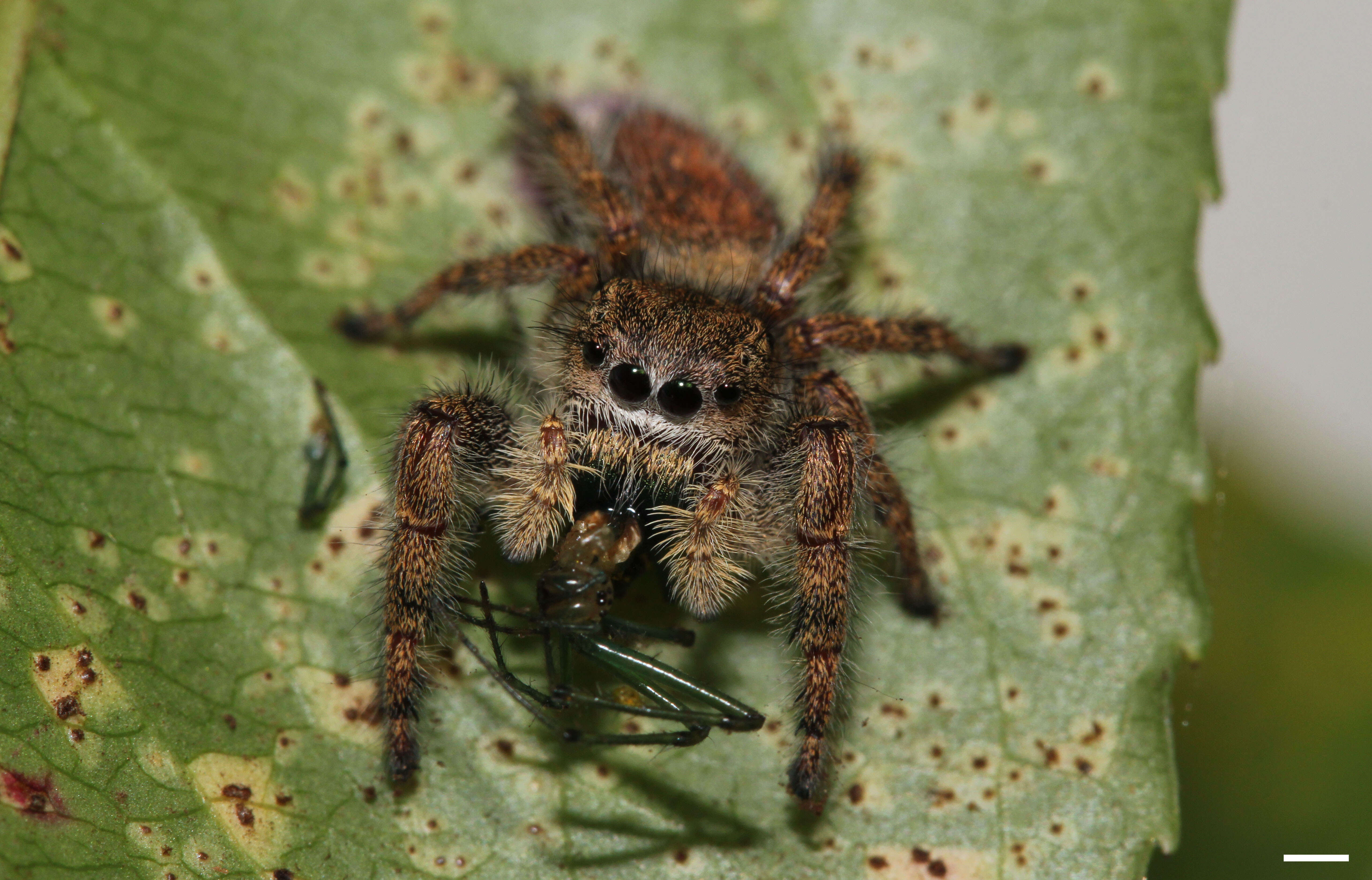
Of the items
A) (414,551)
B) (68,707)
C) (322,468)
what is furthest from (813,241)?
(68,707)

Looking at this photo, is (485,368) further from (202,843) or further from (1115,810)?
(1115,810)

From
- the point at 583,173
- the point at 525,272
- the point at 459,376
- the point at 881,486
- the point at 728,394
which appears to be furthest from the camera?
the point at 583,173

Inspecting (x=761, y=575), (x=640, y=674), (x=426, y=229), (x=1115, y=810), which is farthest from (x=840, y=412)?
(x=426, y=229)

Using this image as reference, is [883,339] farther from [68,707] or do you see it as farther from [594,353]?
[68,707]

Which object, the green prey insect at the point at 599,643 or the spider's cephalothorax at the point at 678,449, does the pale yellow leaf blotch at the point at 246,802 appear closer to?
the spider's cephalothorax at the point at 678,449

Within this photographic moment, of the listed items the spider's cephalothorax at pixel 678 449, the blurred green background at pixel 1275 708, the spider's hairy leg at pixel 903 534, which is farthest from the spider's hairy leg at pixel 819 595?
the blurred green background at pixel 1275 708

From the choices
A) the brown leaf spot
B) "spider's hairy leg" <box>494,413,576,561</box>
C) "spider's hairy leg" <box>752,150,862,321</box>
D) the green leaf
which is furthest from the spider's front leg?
the brown leaf spot
